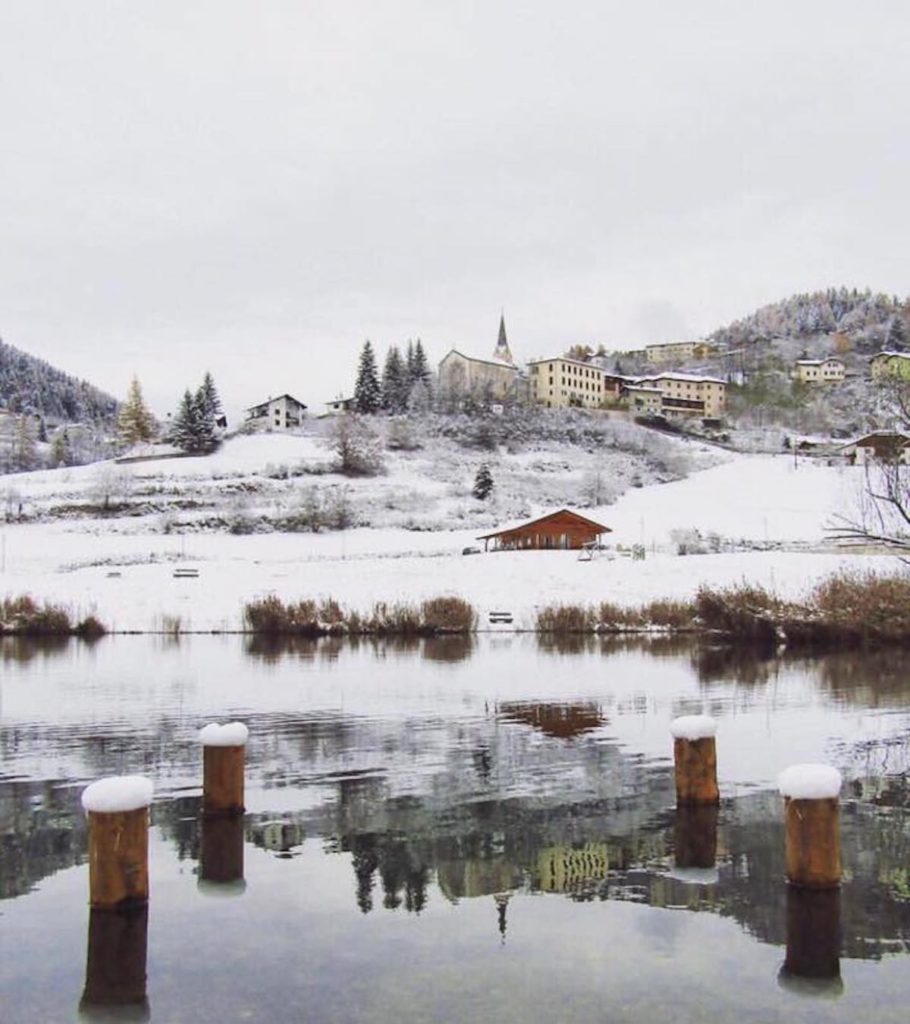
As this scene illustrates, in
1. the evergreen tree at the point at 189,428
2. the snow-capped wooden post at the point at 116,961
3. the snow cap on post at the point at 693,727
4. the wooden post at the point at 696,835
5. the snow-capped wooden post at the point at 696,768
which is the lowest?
the snow-capped wooden post at the point at 116,961

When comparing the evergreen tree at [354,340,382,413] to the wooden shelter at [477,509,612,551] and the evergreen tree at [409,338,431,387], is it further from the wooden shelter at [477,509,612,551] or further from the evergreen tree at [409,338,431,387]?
the wooden shelter at [477,509,612,551]

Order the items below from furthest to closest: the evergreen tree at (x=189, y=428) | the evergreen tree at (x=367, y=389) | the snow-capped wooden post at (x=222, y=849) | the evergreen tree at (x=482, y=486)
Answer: the evergreen tree at (x=367, y=389) → the evergreen tree at (x=189, y=428) → the evergreen tree at (x=482, y=486) → the snow-capped wooden post at (x=222, y=849)

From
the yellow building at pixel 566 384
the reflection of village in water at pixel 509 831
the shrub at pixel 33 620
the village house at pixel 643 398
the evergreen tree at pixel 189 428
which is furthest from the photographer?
the village house at pixel 643 398

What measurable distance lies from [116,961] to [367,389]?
133331 mm

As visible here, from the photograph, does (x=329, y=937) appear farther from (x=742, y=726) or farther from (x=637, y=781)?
(x=742, y=726)

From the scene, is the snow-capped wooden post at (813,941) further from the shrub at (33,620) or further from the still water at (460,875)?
the shrub at (33,620)

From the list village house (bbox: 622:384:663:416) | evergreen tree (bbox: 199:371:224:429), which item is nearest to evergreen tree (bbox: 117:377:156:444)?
evergreen tree (bbox: 199:371:224:429)

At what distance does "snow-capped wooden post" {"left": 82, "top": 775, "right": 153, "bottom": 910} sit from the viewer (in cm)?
823

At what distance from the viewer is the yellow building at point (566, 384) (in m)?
173

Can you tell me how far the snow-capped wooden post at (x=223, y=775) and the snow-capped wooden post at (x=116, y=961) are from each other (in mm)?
2857

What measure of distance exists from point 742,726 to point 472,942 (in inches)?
459

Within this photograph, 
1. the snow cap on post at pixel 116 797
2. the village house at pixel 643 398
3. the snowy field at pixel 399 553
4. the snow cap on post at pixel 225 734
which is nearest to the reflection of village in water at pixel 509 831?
the snow cap on post at pixel 225 734

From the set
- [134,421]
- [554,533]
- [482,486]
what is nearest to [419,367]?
[134,421]

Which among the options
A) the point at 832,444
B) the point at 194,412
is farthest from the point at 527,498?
the point at 832,444
